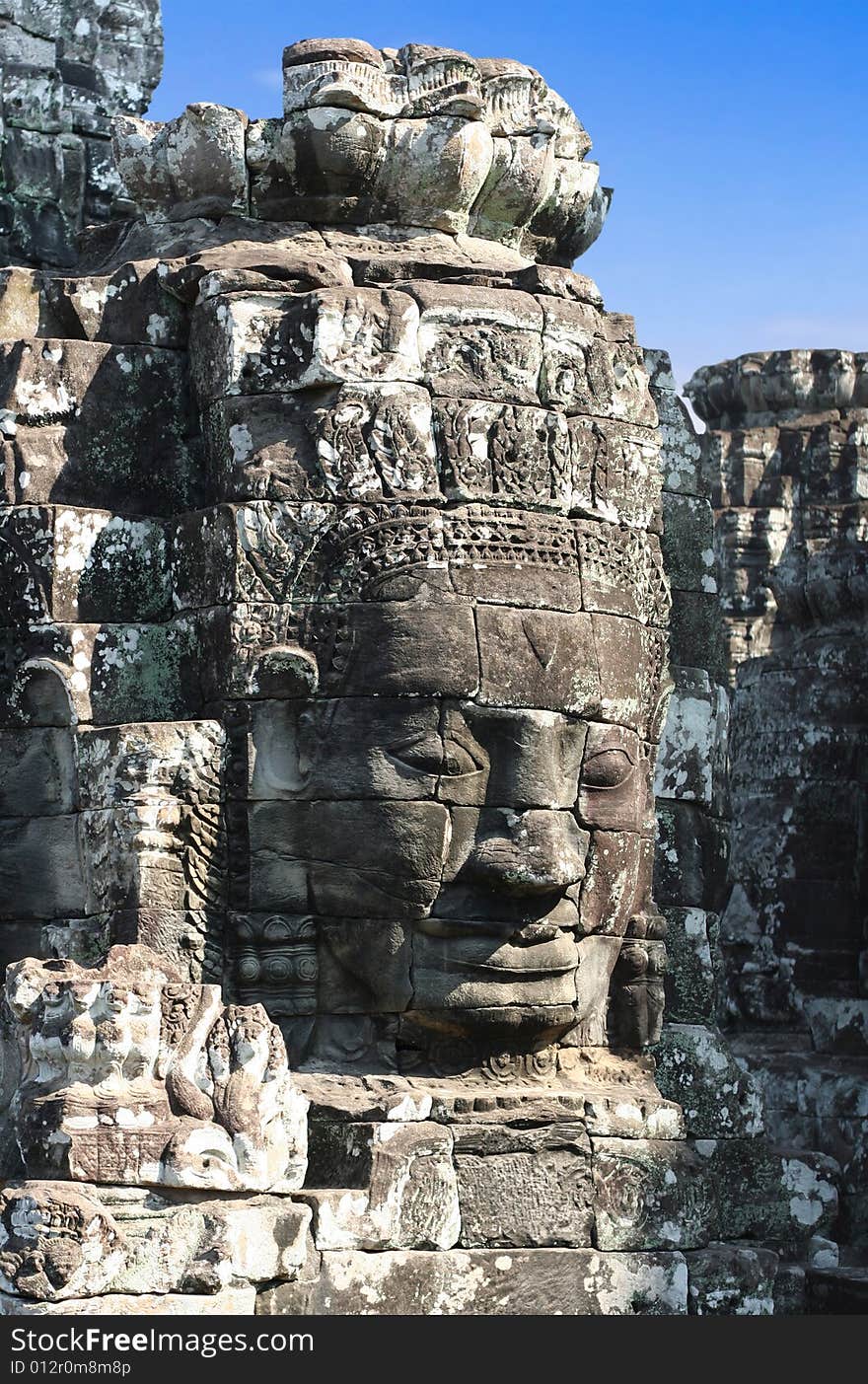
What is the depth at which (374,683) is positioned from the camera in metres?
12.0

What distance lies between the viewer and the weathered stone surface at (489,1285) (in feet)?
36.9

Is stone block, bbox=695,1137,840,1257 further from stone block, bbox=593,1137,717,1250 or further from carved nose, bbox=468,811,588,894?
carved nose, bbox=468,811,588,894

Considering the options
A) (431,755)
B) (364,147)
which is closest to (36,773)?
(431,755)

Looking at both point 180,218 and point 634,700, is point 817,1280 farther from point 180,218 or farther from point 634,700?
point 180,218

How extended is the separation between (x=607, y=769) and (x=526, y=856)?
68 centimetres

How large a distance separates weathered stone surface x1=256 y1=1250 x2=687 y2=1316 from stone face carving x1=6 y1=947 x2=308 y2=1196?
47 cm

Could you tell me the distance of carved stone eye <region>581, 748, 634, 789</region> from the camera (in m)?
12.4

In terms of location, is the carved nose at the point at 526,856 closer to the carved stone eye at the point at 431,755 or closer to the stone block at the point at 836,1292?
the carved stone eye at the point at 431,755

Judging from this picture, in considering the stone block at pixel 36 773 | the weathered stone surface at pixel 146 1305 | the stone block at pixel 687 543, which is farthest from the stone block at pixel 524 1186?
the stone block at pixel 687 543

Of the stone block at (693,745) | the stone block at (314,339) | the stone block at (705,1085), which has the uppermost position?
Answer: the stone block at (314,339)

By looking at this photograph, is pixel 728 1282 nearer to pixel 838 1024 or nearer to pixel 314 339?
pixel 314 339

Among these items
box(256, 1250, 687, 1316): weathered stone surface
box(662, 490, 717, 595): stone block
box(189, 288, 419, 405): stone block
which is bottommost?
box(256, 1250, 687, 1316): weathered stone surface

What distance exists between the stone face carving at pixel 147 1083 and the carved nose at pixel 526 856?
125 cm

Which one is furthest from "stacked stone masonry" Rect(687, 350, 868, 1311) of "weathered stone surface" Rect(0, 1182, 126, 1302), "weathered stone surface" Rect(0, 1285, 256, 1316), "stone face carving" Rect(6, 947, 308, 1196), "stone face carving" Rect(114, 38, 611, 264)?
"weathered stone surface" Rect(0, 1182, 126, 1302)
